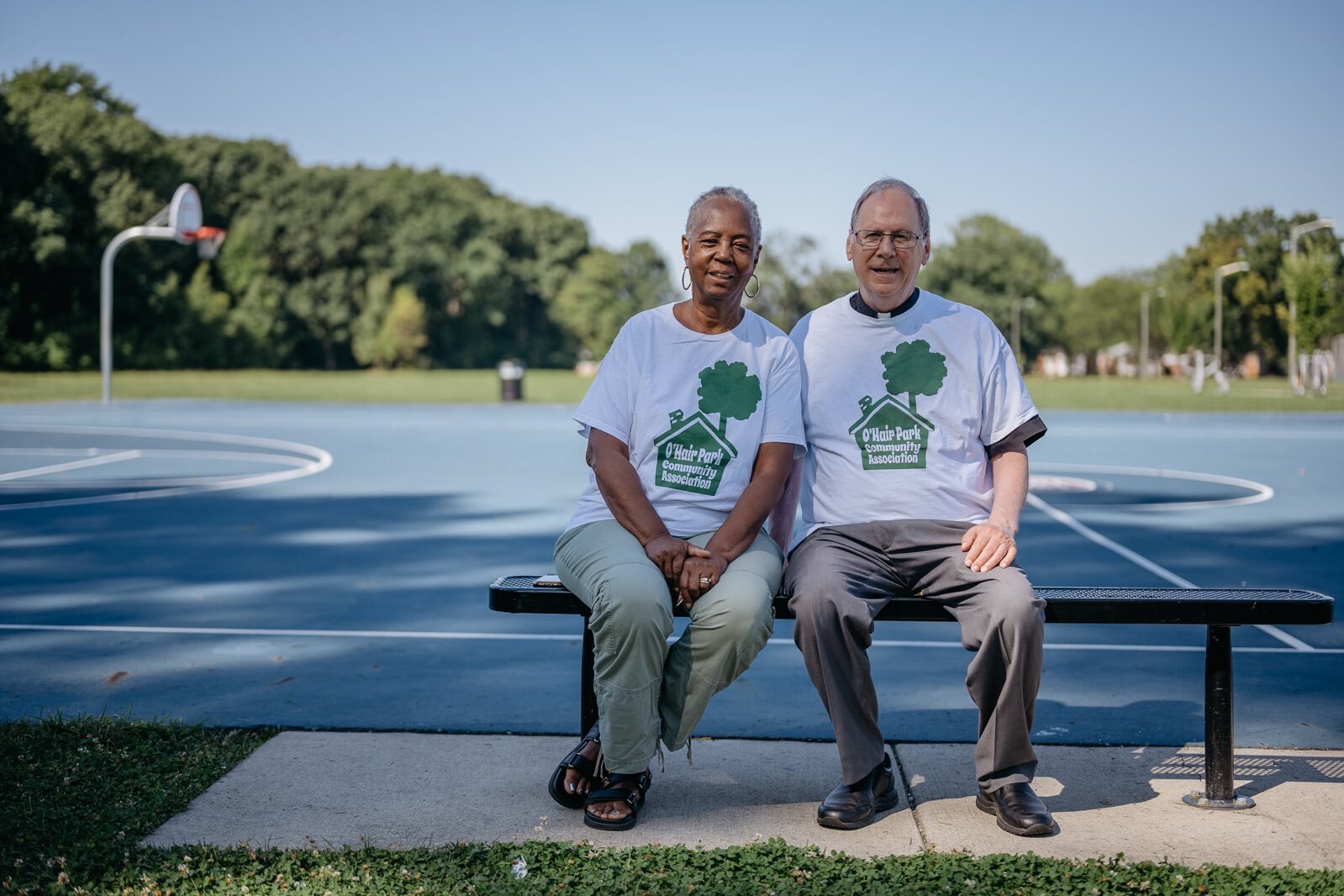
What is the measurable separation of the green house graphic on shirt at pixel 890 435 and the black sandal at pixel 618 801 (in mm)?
1200

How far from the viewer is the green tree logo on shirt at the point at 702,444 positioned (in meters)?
3.92

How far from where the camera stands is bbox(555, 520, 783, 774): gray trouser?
11.7ft

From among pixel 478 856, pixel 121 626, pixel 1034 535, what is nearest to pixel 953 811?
pixel 478 856

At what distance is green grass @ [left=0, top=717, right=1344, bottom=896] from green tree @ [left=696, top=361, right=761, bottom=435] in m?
1.26

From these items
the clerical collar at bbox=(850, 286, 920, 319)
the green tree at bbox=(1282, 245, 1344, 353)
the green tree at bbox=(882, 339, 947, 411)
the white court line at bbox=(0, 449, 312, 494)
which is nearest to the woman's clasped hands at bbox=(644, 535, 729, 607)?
the green tree at bbox=(882, 339, 947, 411)

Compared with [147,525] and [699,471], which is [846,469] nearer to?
[699,471]

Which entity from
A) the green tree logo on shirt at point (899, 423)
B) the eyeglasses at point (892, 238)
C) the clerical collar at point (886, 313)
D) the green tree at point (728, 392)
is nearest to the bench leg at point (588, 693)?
the green tree at point (728, 392)

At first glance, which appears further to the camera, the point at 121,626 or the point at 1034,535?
the point at 1034,535

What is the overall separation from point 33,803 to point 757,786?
2.06 meters

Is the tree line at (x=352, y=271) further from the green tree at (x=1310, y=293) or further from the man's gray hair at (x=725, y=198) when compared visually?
the man's gray hair at (x=725, y=198)

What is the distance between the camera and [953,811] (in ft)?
12.2

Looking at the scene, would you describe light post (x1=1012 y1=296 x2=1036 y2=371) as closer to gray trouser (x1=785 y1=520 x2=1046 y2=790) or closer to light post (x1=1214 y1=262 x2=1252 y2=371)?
light post (x1=1214 y1=262 x2=1252 y2=371)

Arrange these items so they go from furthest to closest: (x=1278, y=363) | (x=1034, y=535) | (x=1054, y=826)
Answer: (x=1278, y=363) < (x=1034, y=535) < (x=1054, y=826)

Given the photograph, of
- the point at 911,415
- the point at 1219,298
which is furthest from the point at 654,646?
the point at 1219,298
